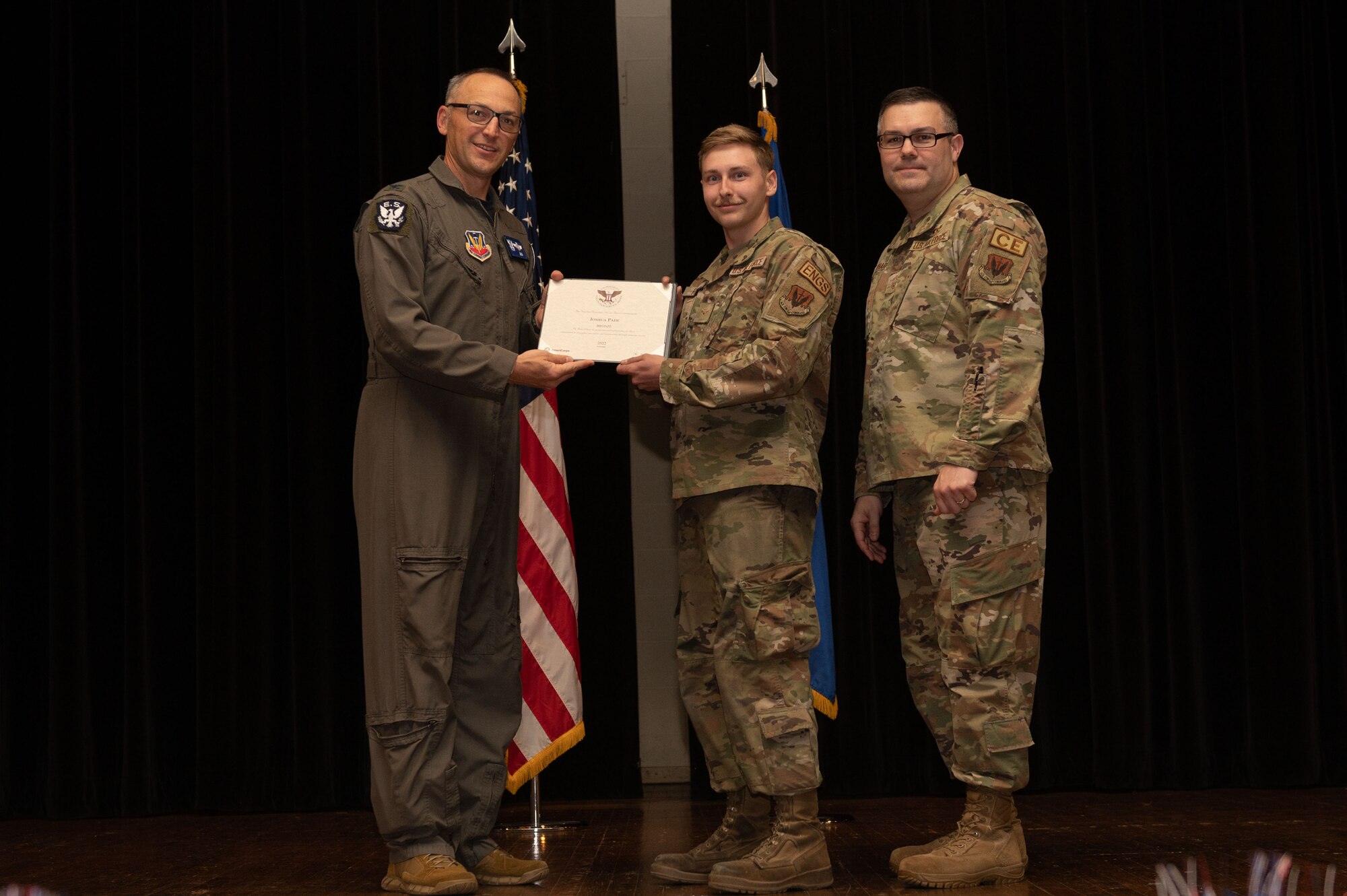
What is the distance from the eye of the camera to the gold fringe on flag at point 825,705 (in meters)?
3.77

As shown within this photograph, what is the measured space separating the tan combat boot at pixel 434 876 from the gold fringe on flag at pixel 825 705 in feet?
5.03

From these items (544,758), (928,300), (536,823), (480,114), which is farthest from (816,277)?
(536,823)

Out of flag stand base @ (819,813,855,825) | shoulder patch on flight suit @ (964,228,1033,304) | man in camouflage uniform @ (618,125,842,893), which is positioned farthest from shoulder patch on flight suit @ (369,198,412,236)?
flag stand base @ (819,813,855,825)

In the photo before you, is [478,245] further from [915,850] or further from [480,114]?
[915,850]

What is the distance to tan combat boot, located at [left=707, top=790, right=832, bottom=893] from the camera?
8.14ft

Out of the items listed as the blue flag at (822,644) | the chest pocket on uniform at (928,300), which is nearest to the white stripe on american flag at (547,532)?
the blue flag at (822,644)

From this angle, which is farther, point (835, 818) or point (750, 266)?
point (835, 818)

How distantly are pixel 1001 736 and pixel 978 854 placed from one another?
268 millimetres

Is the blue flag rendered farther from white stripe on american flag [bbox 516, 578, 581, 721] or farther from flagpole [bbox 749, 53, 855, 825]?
white stripe on american flag [bbox 516, 578, 581, 721]

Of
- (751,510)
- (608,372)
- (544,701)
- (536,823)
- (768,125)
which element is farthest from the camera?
(608,372)

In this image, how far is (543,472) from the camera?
3814 mm

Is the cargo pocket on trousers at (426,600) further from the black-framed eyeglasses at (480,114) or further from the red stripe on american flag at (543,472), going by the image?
the red stripe on american flag at (543,472)

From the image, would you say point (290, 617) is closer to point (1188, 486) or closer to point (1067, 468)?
point (1067, 468)

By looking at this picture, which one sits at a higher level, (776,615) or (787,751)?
(776,615)
